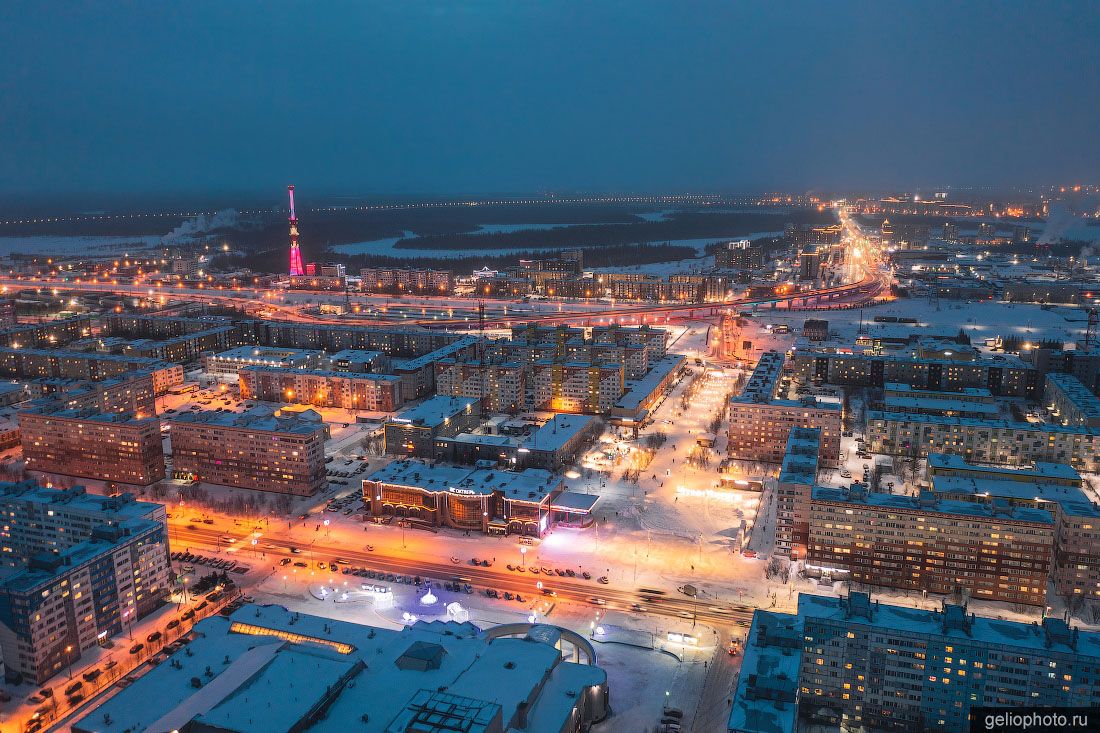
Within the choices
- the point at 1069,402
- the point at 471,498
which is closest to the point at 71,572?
the point at 471,498

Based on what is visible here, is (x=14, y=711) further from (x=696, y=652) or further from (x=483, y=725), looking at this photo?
(x=696, y=652)

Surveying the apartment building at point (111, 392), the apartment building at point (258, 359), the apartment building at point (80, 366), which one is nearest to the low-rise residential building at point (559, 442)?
the apartment building at point (258, 359)

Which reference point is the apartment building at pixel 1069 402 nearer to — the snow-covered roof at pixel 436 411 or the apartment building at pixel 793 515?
the apartment building at pixel 793 515

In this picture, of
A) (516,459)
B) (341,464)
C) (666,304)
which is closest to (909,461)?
(516,459)

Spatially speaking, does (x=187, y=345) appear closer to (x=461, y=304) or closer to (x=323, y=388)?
(x=323, y=388)

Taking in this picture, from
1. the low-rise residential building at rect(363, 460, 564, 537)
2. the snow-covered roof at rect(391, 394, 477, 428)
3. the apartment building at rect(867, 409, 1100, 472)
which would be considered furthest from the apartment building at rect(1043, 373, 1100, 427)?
the snow-covered roof at rect(391, 394, 477, 428)

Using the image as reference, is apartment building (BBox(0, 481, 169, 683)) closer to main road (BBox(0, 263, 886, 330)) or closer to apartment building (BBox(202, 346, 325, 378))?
apartment building (BBox(202, 346, 325, 378))
